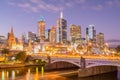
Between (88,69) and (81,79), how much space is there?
908 cm

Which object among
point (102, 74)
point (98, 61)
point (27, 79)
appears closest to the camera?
point (27, 79)

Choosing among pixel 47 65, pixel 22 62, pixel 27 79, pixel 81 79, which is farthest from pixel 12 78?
pixel 22 62

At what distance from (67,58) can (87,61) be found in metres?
13.3

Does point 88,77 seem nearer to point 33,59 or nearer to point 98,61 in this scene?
point 98,61

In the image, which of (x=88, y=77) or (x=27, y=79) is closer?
(x=27, y=79)

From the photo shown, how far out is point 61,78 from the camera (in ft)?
271

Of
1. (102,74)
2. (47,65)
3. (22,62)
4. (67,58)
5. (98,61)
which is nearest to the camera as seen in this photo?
(98,61)

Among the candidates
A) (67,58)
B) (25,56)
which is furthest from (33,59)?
(67,58)

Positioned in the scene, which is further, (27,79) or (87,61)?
(87,61)

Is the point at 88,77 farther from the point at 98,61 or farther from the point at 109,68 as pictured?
the point at 109,68

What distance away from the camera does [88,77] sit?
8719cm

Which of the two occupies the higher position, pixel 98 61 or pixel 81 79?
pixel 98 61

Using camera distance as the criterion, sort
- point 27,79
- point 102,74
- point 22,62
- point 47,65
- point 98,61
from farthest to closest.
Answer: point 22,62 → point 47,65 → point 102,74 → point 98,61 → point 27,79

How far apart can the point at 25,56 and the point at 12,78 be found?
59.8m
